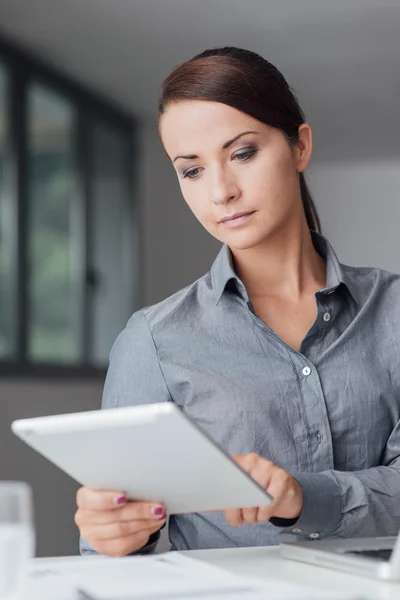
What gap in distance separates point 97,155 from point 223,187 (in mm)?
4586

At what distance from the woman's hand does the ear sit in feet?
2.18

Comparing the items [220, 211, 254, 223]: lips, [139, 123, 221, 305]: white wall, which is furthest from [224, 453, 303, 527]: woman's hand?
[139, 123, 221, 305]: white wall

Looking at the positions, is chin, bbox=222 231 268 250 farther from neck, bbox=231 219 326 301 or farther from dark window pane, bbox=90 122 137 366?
dark window pane, bbox=90 122 137 366

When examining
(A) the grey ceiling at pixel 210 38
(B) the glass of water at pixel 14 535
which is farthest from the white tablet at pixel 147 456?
(A) the grey ceiling at pixel 210 38

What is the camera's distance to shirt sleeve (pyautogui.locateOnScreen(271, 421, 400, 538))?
1352 mm

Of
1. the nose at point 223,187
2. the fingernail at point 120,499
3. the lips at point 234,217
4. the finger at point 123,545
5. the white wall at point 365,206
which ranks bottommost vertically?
the finger at point 123,545

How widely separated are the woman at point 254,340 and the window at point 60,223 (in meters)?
3.16

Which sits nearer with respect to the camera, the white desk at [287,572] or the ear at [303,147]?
the white desk at [287,572]

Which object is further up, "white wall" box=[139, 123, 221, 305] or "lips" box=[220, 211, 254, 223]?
"white wall" box=[139, 123, 221, 305]

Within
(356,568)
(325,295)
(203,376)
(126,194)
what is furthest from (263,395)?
(126,194)

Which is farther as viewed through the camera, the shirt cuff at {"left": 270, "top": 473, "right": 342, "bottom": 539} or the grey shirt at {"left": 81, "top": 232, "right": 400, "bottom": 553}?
the grey shirt at {"left": 81, "top": 232, "right": 400, "bottom": 553}

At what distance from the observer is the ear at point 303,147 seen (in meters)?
1.75

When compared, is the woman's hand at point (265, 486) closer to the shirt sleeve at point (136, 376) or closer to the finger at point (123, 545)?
the finger at point (123, 545)

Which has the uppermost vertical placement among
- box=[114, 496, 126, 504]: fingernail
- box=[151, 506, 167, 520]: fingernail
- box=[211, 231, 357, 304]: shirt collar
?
box=[211, 231, 357, 304]: shirt collar
